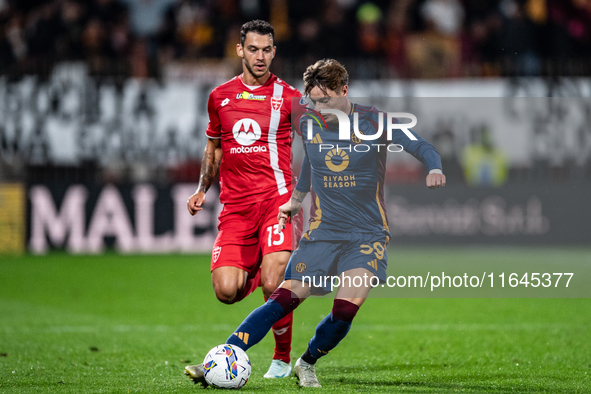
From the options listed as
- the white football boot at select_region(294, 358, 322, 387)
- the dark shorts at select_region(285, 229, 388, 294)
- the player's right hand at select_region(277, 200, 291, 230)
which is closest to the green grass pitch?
the white football boot at select_region(294, 358, 322, 387)

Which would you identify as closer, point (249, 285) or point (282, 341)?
point (282, 341)

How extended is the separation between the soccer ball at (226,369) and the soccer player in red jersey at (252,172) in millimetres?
745

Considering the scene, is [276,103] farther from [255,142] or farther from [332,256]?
[332,256]

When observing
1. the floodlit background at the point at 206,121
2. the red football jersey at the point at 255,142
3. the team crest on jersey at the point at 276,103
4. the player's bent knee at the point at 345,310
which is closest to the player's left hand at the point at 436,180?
the player's bent knee at the point at 345,310

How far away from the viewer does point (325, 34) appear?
47.9 ft

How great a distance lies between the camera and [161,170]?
43.8ft

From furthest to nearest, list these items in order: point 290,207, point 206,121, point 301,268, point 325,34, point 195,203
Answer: point 325,34 < point 206,121 < point 195,203 < point 290,207 < point 301,268

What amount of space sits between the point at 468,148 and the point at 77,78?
6568 mm

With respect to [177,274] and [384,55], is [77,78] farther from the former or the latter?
[384,55]

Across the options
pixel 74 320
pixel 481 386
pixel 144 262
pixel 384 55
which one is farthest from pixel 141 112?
pixel 481 386

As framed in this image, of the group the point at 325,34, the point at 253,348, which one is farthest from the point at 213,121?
the point at 325,34

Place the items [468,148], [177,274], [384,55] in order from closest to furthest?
[177,274] → [468,148] → [384,55]

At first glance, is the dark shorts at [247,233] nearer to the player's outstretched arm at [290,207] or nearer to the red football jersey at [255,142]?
the red football jersey at [255,142]

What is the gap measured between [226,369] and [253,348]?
2.17m
